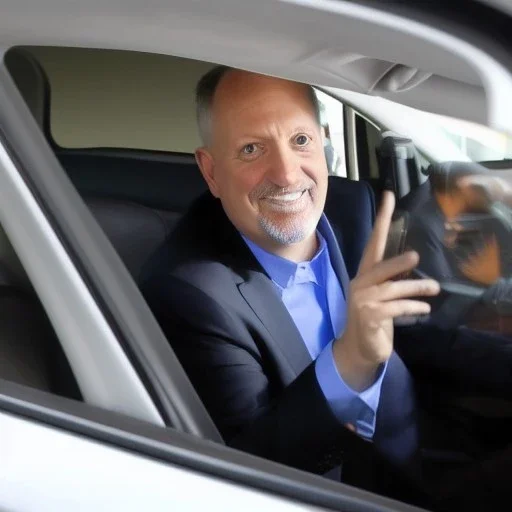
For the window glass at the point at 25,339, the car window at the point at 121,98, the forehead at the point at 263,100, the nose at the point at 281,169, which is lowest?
the window glass at the point at 25,339

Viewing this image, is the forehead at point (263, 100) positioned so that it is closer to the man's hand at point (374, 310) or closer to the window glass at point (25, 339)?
the man's hand at point (374, 310)

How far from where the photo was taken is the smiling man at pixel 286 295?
3.81 ft

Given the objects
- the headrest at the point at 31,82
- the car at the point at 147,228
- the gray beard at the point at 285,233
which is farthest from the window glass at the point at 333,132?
the headrest at the point at 31,82

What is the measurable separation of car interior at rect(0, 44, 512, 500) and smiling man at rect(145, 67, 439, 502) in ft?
0.13

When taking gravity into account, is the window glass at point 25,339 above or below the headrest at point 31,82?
below

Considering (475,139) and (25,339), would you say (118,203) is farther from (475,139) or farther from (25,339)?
(475,139)

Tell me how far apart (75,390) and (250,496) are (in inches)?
11.5

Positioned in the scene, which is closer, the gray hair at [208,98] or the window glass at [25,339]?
the window glass at [25,339]

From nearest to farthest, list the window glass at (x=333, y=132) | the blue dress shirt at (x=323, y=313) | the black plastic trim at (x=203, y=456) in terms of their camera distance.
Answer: the black plastic trim at (x=203, y=456) < the blue dress shirt at (x=323, y=313) < the window glass at (x=333, y=132)

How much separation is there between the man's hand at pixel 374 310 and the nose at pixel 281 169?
0.16 metres

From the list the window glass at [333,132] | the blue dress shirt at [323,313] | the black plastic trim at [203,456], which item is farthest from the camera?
the window glass at [333,132]

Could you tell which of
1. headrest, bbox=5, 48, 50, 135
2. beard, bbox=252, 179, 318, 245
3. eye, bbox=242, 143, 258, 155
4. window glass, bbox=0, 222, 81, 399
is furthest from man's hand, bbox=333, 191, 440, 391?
headrest, bbox=5, 48, 50, 135

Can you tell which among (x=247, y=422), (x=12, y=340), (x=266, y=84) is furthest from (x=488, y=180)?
(x=12, y=340)

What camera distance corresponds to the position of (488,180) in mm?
1205
